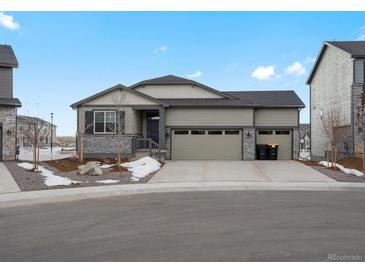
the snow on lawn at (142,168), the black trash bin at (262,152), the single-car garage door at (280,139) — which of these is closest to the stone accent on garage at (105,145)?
the snow on lawn at (142,168)

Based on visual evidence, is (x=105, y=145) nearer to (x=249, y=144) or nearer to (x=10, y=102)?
(x=10, y=102)

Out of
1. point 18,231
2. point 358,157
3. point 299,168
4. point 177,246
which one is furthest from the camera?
point 358,157

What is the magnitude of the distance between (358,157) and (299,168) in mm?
4269

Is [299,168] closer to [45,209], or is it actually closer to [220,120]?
[220,120]

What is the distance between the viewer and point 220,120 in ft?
77.5

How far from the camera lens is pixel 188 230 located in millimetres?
6535

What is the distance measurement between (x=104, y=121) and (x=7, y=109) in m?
6.12

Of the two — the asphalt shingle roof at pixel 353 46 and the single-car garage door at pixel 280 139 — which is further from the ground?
the asphalt shingle roof at pixel 353 46

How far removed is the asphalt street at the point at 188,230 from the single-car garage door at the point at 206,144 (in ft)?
43.3

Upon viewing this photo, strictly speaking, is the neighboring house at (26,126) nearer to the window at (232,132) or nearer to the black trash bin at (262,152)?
the window at (232,132)

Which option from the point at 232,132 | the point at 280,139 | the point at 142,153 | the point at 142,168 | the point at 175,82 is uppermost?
the point at 175,82

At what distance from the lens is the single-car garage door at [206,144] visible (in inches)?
927

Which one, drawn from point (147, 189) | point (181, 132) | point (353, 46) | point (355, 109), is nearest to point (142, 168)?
point (147, 189)

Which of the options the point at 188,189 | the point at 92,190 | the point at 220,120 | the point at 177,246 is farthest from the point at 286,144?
the point at 177,246
